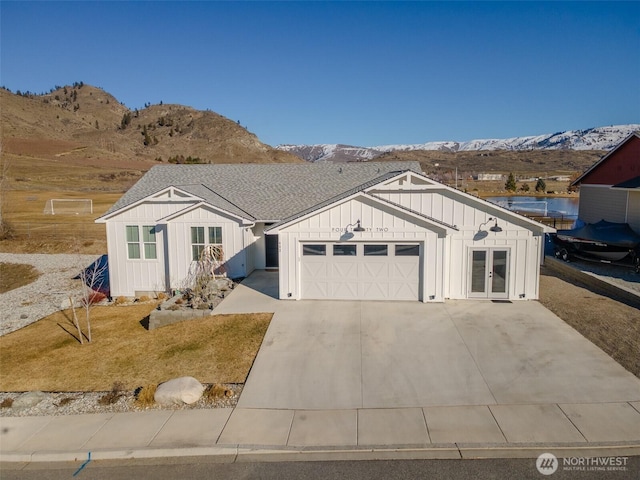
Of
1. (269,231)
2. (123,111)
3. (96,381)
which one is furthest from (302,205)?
(123,111)

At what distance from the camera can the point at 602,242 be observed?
19344 millimetres

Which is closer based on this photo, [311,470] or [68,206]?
[311,470]

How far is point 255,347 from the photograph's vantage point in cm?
1198

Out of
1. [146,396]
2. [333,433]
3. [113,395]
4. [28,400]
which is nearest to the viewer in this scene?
[333,433]

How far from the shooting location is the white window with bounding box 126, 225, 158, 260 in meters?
18.5

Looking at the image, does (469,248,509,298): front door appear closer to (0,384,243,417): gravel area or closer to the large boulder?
(0,384,243,417): gravel area

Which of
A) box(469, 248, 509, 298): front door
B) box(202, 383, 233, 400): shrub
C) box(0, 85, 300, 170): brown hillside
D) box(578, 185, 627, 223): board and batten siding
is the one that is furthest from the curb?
box(0, 85, 300, 170): brown hillside

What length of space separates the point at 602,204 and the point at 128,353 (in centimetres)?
2478

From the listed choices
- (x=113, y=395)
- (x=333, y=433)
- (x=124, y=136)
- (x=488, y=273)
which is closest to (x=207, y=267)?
(x=113, y=395)

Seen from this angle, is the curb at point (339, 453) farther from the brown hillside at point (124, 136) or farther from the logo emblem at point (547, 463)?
the brown hillside at point (124, 136)

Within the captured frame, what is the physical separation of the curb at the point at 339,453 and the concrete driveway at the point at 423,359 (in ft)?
4.70

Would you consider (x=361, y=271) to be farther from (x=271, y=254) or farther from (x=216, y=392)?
(x=216, y=392)

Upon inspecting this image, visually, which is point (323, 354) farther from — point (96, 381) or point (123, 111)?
point (123, 111)

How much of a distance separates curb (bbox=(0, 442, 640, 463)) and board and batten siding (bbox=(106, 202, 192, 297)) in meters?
11.1
